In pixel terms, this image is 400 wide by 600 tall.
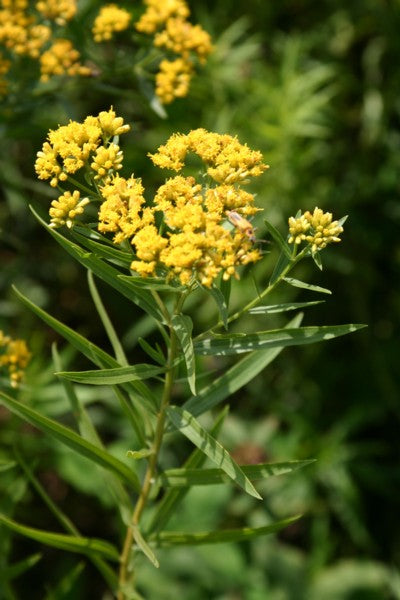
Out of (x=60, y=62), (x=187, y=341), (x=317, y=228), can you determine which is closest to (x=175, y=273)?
(x=187, y=341)

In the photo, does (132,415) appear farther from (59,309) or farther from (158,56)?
(59,309)

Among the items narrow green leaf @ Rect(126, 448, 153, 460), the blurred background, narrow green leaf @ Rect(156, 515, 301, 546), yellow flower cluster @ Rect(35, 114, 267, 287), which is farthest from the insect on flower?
the blurred background

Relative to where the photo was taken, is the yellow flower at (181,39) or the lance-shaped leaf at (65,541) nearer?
the lance-shaped leaf at (65,541)

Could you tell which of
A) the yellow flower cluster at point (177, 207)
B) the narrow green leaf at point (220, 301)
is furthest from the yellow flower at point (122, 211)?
the narrow green leaf at point (220, 301)

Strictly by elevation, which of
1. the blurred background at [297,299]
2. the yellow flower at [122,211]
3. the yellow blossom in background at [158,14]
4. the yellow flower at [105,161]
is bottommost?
the blurred background at [297,299]

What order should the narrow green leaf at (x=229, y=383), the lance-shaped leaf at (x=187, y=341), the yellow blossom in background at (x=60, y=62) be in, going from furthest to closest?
the yellow blossom in background at (x=60, y=62), the narrow green leaf at (x=229, y=383), the lance-shaped leaf at (x=187, y=341)

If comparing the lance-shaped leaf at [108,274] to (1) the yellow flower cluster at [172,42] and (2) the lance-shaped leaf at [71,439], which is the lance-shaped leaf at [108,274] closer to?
(2) the lance-shaped leaf at [71,439]
